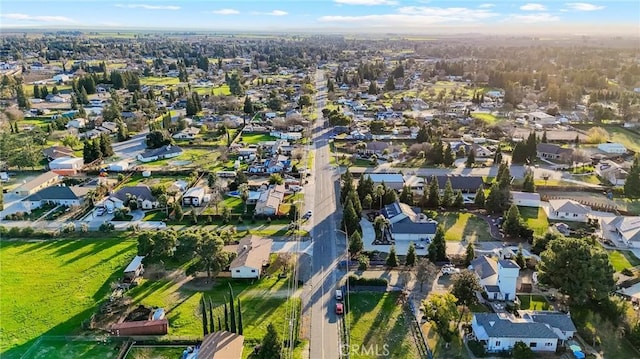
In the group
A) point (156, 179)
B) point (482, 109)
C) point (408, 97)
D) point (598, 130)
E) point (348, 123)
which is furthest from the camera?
point (408, 97)

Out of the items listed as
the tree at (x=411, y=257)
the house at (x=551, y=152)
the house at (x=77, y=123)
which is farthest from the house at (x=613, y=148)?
the house at (x=77, y=123)

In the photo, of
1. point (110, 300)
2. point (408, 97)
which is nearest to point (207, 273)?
point (110, 300)

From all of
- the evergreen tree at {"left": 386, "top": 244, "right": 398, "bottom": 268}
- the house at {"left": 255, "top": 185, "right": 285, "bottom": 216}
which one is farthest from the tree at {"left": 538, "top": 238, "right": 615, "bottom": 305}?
the house at {"left": 255, "top": 185, "right": 285, "bottom": 216}

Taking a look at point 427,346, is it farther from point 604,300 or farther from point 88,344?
point 88,344

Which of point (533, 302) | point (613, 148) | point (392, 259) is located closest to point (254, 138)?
point (392, 259)

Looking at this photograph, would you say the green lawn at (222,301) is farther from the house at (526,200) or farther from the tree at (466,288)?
the house at (526,200)

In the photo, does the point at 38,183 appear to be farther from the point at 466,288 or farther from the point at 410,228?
→ the point at 466,288
